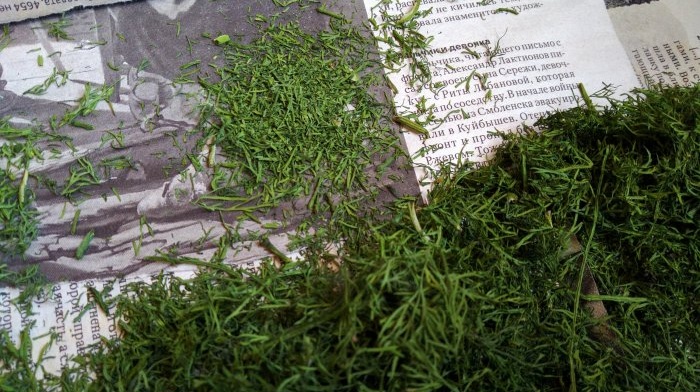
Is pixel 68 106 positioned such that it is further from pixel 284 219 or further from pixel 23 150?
pixel 284 219

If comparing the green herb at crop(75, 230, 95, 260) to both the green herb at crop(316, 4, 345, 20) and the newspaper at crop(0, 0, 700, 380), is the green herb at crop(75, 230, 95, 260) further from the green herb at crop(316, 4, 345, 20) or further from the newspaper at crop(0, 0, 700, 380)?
the green herb at crop(316, 4, 345, 20)

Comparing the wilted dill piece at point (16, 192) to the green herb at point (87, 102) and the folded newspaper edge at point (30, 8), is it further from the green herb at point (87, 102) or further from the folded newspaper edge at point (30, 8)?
the folded newspaper edge at point (30, 8)

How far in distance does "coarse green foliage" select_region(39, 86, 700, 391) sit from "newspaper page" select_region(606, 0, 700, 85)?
0.61 feet

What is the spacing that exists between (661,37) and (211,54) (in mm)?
825

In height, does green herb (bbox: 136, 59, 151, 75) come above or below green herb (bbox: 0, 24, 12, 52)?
below

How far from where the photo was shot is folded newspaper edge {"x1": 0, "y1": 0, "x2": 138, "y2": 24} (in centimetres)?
93

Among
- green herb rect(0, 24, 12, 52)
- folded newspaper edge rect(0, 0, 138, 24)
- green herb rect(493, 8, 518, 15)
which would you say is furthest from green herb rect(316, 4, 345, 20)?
green herb rect(0, 24, 12, 52)

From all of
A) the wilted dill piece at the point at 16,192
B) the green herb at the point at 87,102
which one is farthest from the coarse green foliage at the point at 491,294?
the green herb at the point at 87,102

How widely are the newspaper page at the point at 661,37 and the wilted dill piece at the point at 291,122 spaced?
49cm

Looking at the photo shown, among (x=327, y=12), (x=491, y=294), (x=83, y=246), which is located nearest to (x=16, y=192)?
(x=83, y=246)

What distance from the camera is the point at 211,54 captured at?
94 centimetres

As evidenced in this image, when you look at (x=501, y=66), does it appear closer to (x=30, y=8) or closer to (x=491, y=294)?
(x=491, y=294)

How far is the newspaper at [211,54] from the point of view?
2.74 feet

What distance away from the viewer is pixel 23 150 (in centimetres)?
86
